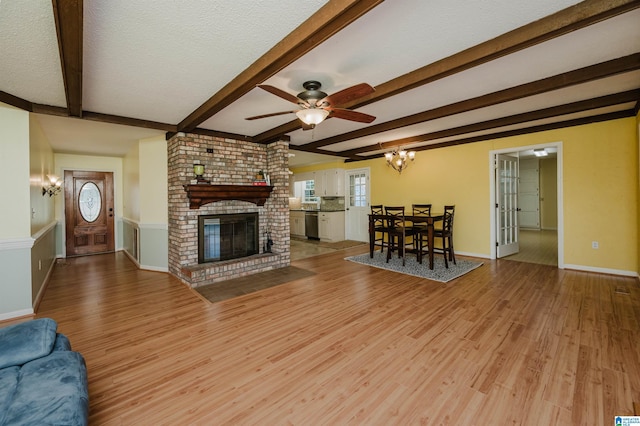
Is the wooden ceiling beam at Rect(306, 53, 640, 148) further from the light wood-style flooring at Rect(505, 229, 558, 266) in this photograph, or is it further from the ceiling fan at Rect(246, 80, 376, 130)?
the light wood-style flooring at Rect(505, 229, 558, 266)

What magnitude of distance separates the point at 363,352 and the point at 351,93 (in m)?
2.17

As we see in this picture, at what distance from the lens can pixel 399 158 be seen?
6242mm

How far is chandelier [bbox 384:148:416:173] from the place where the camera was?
19.7ft

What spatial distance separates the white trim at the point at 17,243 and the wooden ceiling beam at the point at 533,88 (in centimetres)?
494

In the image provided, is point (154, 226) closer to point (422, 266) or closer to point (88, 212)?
point (88, 212)

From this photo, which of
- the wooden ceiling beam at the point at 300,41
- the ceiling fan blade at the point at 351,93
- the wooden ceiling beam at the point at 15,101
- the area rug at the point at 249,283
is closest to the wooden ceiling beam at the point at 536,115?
the ceiling fan blade at the point at 351,93

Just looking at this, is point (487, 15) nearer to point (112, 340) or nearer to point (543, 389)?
point (543, 389)

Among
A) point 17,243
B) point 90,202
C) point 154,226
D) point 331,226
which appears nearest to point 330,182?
point 331,226

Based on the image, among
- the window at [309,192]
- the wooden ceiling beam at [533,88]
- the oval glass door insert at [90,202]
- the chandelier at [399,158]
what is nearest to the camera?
the wooden ceiling beam at [533,88]

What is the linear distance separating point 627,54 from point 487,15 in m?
1.73

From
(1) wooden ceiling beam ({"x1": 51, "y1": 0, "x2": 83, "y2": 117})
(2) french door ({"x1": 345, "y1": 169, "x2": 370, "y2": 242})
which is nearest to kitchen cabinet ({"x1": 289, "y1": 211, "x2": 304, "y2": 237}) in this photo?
(2) french door ({"x1": 345, "y1": 169, "x2": 370, "y2": 242})

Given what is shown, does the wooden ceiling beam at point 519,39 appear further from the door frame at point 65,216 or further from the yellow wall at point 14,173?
the door frame at point 65,216

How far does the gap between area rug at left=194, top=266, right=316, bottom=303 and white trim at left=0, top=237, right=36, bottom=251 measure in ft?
6.26

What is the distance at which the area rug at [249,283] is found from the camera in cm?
370
